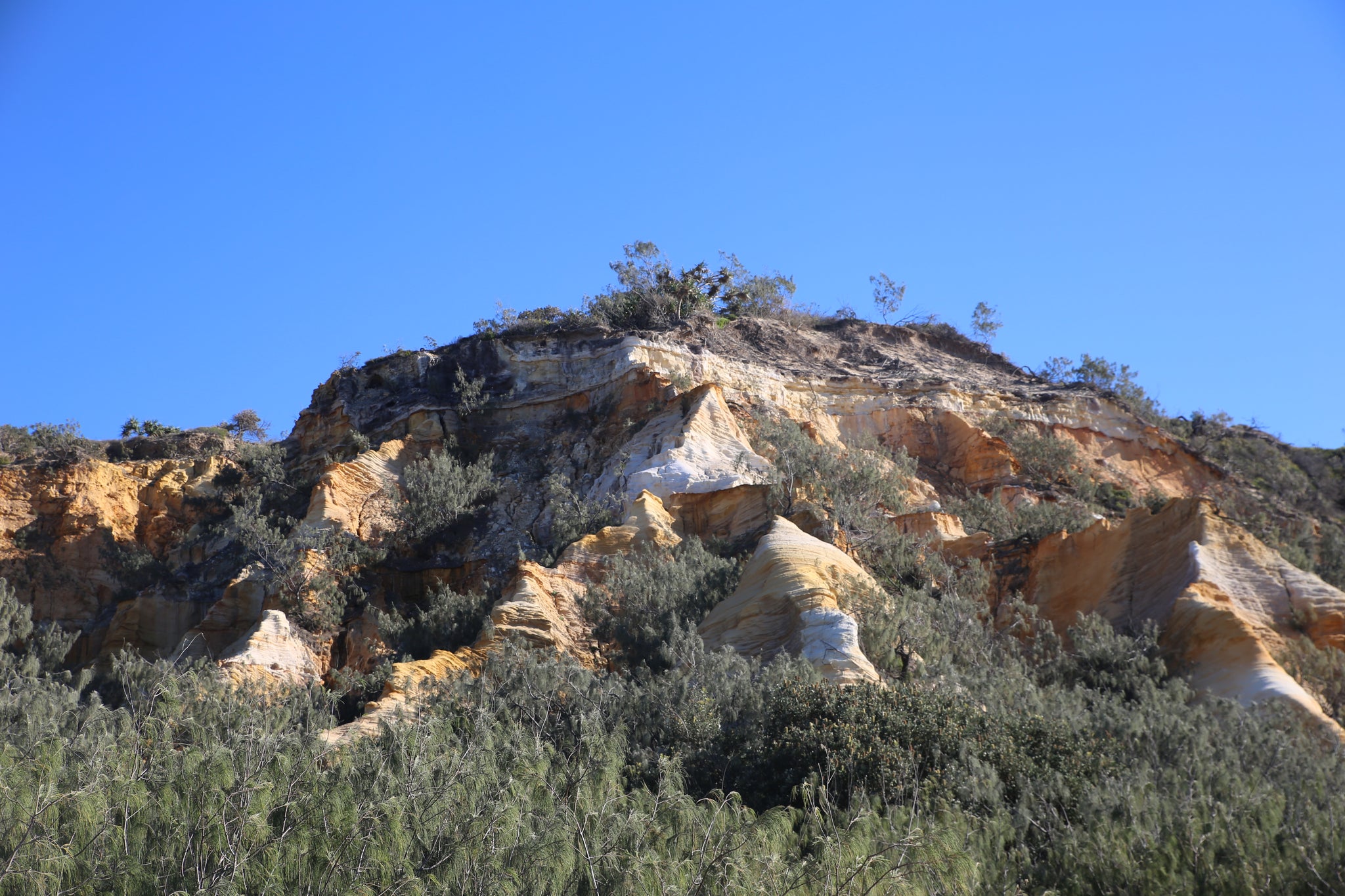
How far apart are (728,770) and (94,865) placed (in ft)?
23.8

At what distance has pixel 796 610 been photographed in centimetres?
1791

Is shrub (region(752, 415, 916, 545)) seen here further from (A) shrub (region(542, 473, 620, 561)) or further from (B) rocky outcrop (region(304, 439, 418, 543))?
(B) rocky outcrop (region(304, 439, 418, 543))

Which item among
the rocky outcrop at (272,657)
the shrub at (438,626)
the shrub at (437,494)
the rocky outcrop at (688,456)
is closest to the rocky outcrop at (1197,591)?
the rocky outcrop at (688,456)

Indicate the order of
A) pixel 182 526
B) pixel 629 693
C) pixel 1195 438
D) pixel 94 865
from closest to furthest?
pixel 94 865
pixel 629 693
pixel 182 526
pixel 1195 438

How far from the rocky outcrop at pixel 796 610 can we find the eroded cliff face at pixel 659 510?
0.05 m

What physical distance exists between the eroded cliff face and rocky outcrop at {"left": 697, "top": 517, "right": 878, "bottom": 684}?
2.0 inches

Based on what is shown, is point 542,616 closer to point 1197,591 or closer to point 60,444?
point 1197,591

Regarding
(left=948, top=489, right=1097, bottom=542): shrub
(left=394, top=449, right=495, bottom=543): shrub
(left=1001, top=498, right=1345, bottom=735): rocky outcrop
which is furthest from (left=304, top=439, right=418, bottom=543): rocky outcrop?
(left=1001, top=498, right=1345, bottom=735): rocky outcrop

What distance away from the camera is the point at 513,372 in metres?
33.0

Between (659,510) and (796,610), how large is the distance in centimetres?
693

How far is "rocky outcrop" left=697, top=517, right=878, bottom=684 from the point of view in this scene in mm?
16500

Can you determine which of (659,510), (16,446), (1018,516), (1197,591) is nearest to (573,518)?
(659,510)

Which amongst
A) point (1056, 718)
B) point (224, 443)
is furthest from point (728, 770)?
point (224, 443)

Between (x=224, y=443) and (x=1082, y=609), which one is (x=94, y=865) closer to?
(x=1082, y=609)
